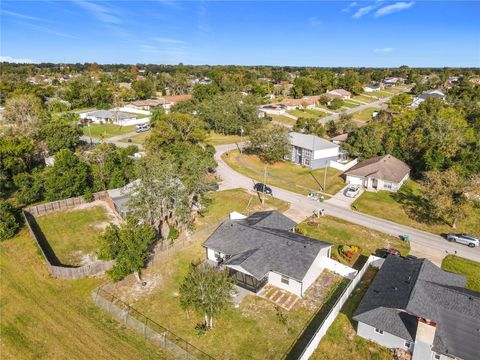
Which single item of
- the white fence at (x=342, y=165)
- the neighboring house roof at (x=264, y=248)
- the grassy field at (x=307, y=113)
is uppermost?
the grassy field at (x=307, y=113)

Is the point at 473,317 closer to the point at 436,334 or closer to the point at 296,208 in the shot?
the point at 436,334

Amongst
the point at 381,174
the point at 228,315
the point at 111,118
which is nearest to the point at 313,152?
the point at 381,174

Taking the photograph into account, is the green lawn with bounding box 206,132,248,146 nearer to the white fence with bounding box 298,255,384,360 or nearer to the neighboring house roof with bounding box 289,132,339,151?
the neighboring house roof with bounding box 289,132,339,151

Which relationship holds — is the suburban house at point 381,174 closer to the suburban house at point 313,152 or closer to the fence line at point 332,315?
the suburban house at point 313,152

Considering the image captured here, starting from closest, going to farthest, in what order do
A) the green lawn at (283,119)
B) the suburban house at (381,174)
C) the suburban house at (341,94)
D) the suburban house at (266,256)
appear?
1. the suburban house at (266,256)
2. the suburban house at (381,174)
3. the green lawn at (283,119)
4. the suburban house at (341,94)

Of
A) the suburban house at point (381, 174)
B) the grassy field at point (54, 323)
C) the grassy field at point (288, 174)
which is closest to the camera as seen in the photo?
the grassy field at point (54, 323)

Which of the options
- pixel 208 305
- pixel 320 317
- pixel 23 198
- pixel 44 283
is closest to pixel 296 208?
pixel 320 317

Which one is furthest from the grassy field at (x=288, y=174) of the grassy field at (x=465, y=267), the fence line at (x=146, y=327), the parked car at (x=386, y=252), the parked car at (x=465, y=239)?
the fence line at (x=146, y=327)
